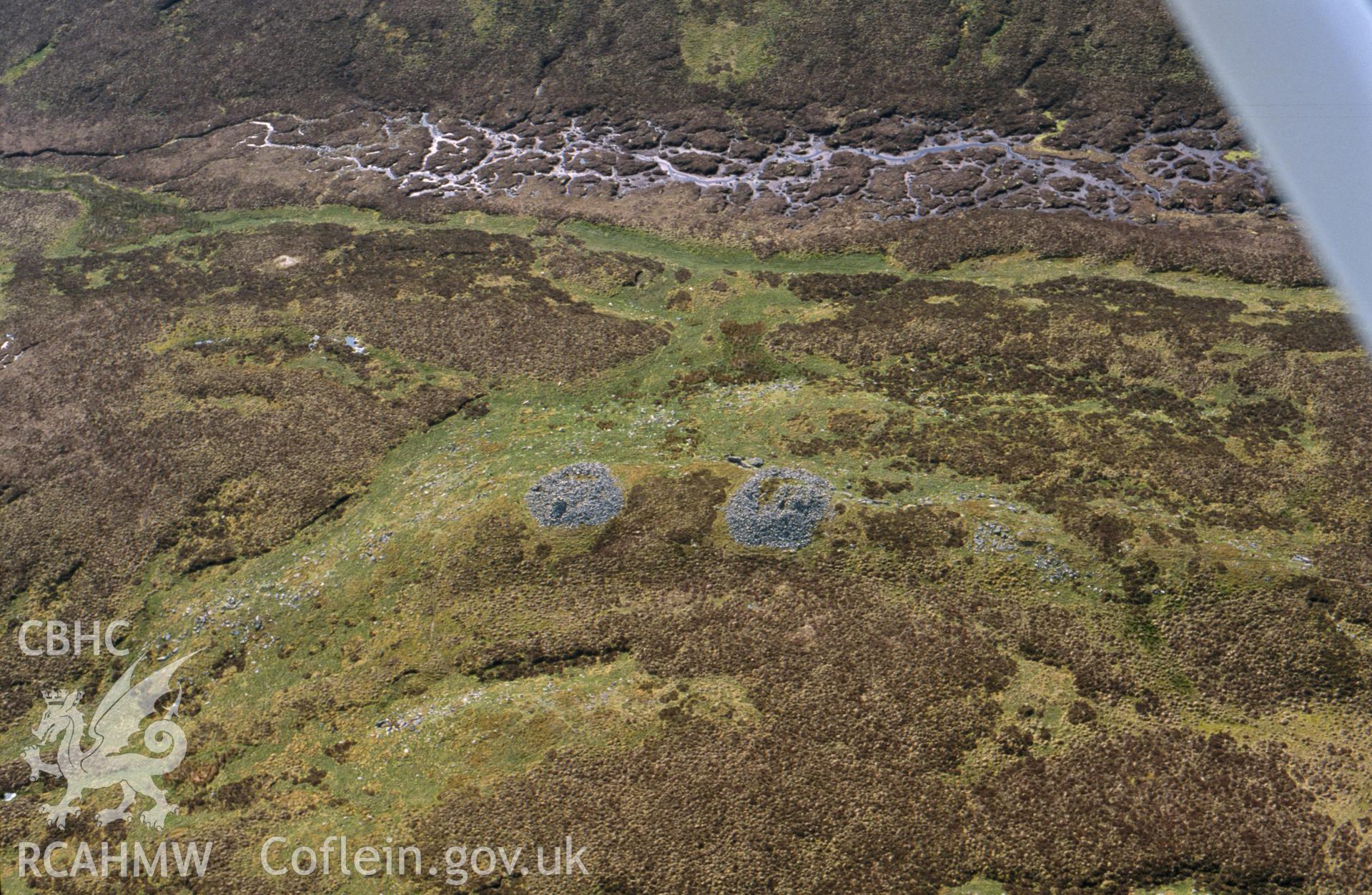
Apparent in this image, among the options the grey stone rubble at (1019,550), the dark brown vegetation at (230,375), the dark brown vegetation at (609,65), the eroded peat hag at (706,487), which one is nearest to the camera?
the eroded peat hag at (706,487)

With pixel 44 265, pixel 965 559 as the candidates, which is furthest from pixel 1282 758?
pixel 44 265

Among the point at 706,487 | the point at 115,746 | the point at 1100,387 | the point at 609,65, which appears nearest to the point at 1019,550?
the point at 1100,387

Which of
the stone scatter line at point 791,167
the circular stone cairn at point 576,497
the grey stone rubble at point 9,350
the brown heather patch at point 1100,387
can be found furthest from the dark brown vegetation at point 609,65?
the circular stone cairn at point 576,497

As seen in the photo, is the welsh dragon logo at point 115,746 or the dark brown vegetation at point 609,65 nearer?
the welsh dragon logo at point 115,746

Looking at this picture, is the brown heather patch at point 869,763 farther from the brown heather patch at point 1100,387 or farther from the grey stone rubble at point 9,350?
the grey stone rubble at point 9,350

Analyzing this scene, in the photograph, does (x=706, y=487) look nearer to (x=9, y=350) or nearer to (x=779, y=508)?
(x=779, y=508)

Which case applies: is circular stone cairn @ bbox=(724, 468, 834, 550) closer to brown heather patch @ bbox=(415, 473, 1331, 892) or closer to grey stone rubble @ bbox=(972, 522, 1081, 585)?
brown heather patch @ bbox=(415, 473, 1331, 892)
